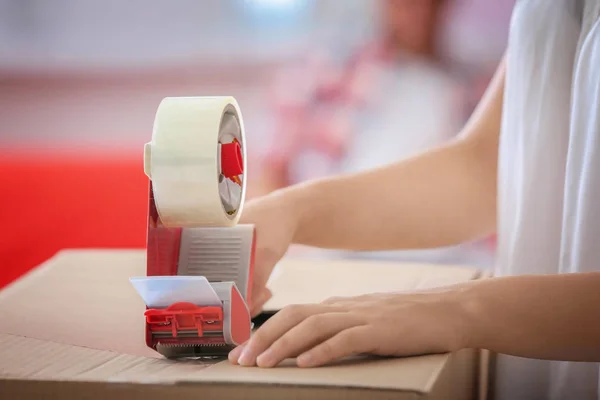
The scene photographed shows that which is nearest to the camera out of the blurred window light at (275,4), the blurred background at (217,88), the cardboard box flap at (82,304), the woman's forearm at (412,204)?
the cardboard box flap at (82,304)

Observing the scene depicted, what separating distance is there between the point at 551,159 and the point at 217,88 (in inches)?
56.6

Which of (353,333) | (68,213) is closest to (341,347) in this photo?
(353,333)

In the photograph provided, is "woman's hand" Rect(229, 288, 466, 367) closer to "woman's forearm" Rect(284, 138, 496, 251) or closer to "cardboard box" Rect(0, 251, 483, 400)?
"cardboard box" Rect(0, 251, 483, 400)

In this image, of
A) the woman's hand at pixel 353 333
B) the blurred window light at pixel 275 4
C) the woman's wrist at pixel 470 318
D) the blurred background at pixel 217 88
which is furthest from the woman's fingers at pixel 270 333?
the blurred window light at pixel 275 4

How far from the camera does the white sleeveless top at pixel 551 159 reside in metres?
0.74

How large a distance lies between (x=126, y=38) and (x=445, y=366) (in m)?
1.78

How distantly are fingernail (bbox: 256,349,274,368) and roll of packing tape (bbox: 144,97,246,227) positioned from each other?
0.33ft

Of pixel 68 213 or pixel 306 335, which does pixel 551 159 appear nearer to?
pixel 306 335

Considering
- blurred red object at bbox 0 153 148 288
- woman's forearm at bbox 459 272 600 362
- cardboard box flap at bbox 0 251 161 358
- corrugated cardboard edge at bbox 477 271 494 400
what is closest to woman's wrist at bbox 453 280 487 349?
woman's forearm at bbox 459 272 600 362

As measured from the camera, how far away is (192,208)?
599 millimetres

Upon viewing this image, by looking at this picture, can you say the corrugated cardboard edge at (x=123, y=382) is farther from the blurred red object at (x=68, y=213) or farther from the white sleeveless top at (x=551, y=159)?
the blurred red object at (x=68, y=213)

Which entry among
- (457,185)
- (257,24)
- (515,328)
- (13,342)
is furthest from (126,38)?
(515,328)

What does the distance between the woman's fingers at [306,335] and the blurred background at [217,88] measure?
1393 mm

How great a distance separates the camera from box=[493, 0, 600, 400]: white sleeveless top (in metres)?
0.74
